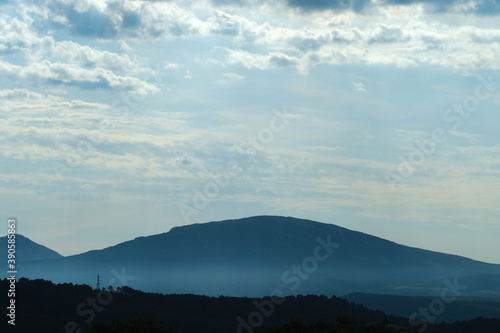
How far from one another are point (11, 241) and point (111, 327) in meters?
21.4

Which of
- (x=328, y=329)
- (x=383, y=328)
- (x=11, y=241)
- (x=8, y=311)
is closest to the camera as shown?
(x=383, y=328)

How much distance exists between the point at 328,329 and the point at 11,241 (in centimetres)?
4166

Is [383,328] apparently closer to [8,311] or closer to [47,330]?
[47,330]

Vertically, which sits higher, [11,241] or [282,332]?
[11,241]

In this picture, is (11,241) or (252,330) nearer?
(252,330)

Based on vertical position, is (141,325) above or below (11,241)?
below

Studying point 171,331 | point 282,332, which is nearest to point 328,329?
point 282,332

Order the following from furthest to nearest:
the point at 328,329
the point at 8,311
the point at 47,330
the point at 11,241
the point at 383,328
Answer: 1. the point at 8,311
2. the point at 47,330
3. the point at 11,241
4. the point at 328,329
5. the point at 383,328

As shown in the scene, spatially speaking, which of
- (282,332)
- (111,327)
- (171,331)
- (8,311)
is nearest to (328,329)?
(282,332)

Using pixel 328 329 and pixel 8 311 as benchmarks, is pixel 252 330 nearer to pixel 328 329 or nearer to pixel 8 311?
pixel 328 329

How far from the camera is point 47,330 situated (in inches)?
6875

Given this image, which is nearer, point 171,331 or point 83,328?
point 171,331

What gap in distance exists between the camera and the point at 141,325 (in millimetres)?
74812

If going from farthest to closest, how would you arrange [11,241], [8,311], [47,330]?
[8,311] < [47,330] < [11,241]
